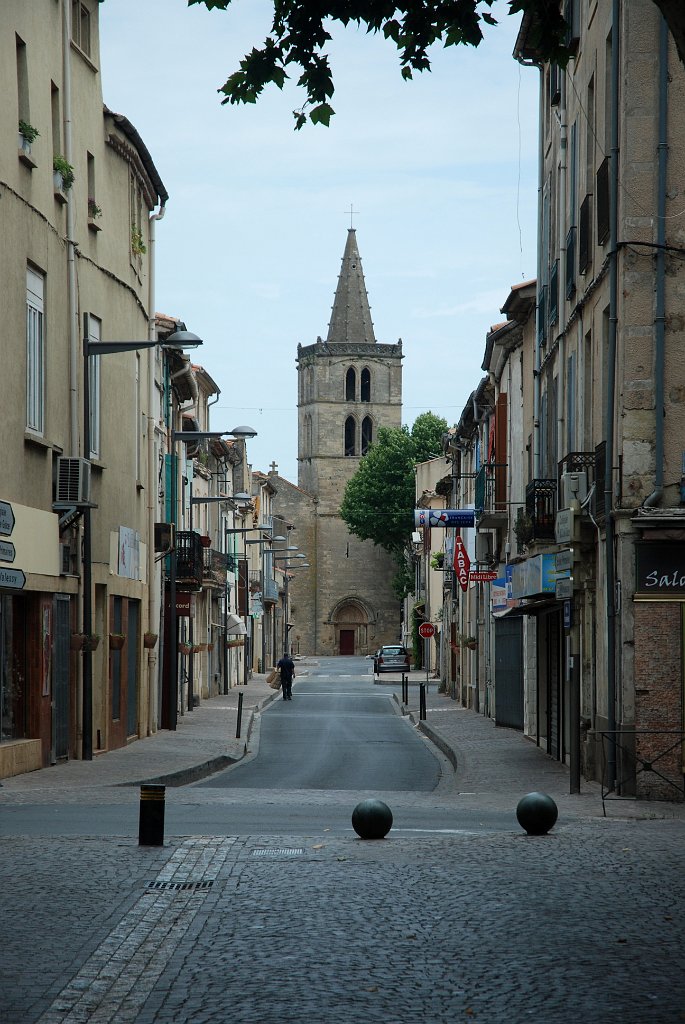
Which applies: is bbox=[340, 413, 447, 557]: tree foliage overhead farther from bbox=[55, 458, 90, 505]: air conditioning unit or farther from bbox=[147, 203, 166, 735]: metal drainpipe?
bbox=[55, 458, 90, 505]: air conditioning unit

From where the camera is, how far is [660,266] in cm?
1822

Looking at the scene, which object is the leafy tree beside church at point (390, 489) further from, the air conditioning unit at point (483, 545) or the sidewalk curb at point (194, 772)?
the sidewalk curb at point (194, 772)

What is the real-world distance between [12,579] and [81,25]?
11.0 metres

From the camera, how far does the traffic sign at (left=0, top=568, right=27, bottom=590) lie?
1805cm

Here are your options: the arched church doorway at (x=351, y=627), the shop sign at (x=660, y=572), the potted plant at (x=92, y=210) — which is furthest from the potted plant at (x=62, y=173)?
the arched church doorway at (x=351, y=627)

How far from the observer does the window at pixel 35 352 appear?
21297mm

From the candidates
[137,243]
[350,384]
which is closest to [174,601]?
[137,243]

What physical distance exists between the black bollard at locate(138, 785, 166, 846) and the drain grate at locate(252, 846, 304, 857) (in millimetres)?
765

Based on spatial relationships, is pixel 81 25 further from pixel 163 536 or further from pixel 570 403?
pixel 163 536

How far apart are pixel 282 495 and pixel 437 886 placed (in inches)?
4669

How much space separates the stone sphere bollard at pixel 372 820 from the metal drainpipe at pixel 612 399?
5.52m

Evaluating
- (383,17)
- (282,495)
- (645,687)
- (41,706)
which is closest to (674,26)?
(383,17)

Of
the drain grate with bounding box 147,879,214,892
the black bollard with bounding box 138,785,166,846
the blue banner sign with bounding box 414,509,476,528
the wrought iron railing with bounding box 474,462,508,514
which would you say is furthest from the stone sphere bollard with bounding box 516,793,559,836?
the blue banner sign with bounding box 414,509,476,528

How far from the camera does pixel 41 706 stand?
2153 cm
